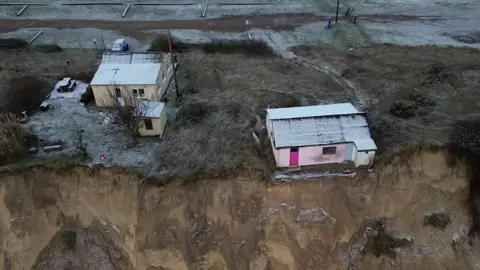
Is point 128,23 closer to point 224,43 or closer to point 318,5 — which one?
point 224,43

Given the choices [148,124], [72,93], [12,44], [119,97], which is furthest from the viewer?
[12,44]

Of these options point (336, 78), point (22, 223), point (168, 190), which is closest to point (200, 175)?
point (168, 190)

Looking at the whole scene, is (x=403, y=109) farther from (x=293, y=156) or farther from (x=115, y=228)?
(x=115, y=228)

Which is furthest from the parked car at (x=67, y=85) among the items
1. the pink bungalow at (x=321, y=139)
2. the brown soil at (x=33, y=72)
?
the pink bungalow at (x=321, y=139)

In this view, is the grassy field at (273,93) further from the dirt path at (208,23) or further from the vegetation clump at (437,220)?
the dirt path at (208,23)

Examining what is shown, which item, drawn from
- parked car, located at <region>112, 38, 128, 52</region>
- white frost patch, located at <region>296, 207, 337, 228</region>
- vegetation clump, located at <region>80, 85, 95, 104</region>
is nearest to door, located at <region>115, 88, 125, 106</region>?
vegetation clump, located at <region>80, 85, 95, 104</region>

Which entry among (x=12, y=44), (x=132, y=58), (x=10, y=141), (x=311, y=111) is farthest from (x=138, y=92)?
(x=12, y=44)
